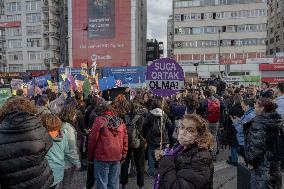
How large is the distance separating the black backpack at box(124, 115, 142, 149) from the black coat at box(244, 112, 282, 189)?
2.26m

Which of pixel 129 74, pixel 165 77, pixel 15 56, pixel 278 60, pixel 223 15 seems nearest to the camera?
pixel 165 77

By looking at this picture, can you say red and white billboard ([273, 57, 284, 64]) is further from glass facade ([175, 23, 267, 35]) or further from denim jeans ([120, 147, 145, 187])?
denim jeans ([120, 147, 145, 187])

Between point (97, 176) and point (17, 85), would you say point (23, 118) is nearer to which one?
point (97, 176)

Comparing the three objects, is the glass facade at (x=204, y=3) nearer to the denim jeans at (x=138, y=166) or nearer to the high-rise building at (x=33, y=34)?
the high-rise building at (x=33, y=34)

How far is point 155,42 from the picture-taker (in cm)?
11831

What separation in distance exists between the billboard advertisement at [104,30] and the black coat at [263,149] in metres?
64.3

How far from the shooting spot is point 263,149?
17.0ft

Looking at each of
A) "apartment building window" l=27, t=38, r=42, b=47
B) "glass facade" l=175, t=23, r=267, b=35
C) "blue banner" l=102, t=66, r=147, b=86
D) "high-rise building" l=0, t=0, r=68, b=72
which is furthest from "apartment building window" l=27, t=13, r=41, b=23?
"blue banner" l=102, t=66, r=147, b=86

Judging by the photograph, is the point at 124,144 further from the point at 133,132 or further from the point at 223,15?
the point at 223,15

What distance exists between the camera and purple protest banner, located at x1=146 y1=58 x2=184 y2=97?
21.2ft

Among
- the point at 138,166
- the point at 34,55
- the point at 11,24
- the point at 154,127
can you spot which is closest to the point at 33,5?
the point at 11,24

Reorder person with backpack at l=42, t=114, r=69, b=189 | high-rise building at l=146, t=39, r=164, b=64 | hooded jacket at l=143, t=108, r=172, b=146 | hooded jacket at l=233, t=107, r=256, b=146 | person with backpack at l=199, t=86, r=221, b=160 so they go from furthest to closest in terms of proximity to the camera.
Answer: high-rise building at l=146, t=39, r=164, b=64 → person with backpack at l=199, t=86, r=221, b=160 → hooded jacket at l=143, t=108, r=172, b=146 → hooded jacket at l=233, t=107, r=256, b=146 → person with backpack at l=42, t=114, r=69, b=189

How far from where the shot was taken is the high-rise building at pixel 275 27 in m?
87.4

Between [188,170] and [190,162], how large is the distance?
8 centimetres
